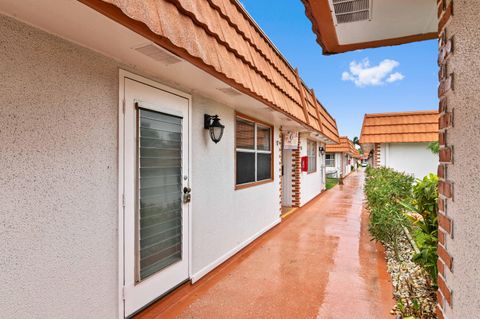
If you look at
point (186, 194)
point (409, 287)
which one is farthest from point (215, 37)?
point (409, 287)

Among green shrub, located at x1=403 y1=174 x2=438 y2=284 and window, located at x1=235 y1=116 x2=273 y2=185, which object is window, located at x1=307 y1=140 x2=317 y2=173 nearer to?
window, located at x1=235 y1=116 x2=273 y2=185

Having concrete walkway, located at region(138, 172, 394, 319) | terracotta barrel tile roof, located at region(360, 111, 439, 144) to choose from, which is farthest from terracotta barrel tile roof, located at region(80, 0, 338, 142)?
terracotta barrel tile roof, located at region(360, 111, 439, 144)

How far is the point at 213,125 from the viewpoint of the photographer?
4.11m

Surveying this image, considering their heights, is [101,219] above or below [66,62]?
below

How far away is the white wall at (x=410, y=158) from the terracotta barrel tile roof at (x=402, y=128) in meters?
0.60

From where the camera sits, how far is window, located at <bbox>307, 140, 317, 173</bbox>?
11828 millimetres

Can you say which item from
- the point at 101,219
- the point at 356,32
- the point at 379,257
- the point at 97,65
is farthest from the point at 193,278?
the point at 356,32

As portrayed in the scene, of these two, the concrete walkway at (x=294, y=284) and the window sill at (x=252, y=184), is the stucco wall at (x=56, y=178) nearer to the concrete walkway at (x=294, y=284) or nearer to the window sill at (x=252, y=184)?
the concrete walkway at (x=294, y=284)

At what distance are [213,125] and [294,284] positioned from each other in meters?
2.70

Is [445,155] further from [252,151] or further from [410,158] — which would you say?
[410,158]

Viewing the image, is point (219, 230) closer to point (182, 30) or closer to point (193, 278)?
point (193, 278)

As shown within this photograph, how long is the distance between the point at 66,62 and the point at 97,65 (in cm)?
30

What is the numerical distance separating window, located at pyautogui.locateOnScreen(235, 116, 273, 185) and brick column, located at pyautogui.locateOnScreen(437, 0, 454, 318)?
146 inches

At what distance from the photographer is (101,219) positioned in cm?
252
